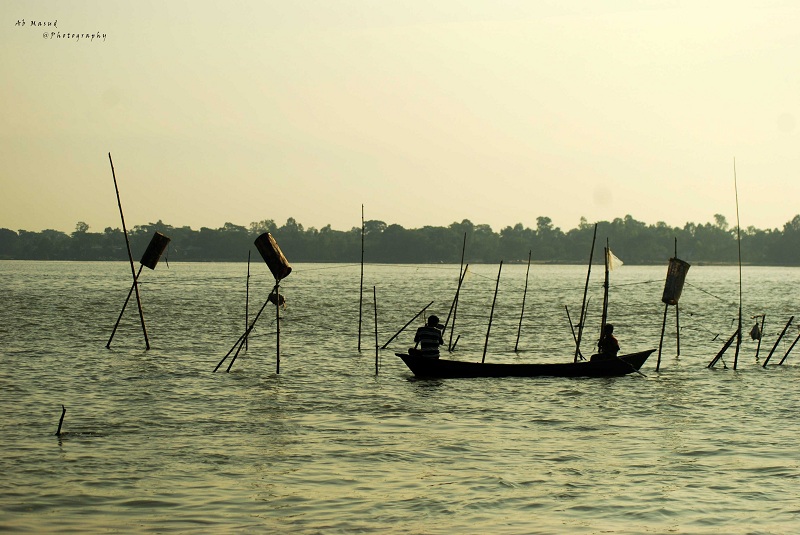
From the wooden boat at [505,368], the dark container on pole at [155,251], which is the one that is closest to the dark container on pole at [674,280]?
the wooden boat at [505,368]

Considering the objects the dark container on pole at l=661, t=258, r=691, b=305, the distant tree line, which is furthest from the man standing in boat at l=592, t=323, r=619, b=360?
the distant tree line

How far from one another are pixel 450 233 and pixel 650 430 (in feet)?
511

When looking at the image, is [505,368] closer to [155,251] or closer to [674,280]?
[674,280]

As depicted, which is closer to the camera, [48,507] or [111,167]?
[48,507]

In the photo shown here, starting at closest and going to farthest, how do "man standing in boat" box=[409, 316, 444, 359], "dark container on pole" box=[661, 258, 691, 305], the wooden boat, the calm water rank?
the calm water < "man standing in boat" box=[409, 316, 444, 359] < the wooden boat < "dark container on pole" box=[661, 258, 691, 305]

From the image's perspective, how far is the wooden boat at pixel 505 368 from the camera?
20.9 m

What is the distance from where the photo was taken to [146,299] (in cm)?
6562

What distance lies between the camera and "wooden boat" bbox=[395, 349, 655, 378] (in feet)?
68.4

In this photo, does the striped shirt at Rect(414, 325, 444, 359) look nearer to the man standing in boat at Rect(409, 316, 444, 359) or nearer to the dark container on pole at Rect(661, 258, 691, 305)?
the man standing in boat at Rect(409, 316, 444, 359)

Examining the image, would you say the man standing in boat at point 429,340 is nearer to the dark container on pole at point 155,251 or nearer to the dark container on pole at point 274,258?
the dark container on pole at point 274,258

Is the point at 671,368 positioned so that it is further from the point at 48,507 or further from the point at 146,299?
the point at 146,299

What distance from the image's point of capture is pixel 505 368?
21125mm

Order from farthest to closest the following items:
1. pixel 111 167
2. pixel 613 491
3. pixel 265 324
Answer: pixel 265 324 < pixel 111 167 < pixel 613 491

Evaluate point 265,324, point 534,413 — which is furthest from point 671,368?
point 265,324
